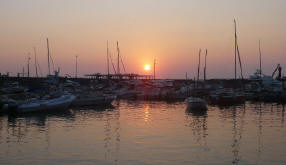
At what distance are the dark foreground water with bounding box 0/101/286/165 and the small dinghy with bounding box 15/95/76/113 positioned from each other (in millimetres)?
8542

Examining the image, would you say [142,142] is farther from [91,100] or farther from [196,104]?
[91,100]

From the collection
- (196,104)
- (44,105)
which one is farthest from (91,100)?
(196,104)

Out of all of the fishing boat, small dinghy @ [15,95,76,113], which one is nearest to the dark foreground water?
small dinghy @ [15,95,76,113]

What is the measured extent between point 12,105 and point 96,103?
16188 mm

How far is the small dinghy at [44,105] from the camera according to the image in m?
43.7

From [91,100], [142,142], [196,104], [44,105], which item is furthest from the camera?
[91,100]

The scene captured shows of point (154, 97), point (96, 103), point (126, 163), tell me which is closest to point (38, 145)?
point (126, 163)

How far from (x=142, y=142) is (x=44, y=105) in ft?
84.8

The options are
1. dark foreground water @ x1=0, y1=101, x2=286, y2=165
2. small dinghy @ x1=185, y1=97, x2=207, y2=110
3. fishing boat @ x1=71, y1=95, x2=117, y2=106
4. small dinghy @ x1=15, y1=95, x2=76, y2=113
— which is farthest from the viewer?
fishing boat @ x1=71, y1=95, x2=117, y2=106

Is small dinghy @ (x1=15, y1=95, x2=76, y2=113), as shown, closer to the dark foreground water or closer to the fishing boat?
the fishing boat

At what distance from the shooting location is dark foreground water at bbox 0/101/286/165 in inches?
747

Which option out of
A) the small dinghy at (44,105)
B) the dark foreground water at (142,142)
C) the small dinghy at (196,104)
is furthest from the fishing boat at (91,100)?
the dark foreground water at (142,142)

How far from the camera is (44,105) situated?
45906 mm

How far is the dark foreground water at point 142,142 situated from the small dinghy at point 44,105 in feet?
28.0
